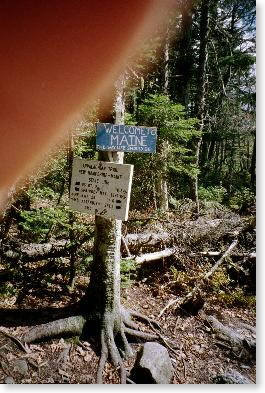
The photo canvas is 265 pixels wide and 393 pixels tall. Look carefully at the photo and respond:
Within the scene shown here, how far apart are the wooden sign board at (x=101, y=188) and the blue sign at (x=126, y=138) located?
18cm

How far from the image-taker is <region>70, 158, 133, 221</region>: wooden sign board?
314 centimetres

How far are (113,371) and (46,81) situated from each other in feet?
13.4

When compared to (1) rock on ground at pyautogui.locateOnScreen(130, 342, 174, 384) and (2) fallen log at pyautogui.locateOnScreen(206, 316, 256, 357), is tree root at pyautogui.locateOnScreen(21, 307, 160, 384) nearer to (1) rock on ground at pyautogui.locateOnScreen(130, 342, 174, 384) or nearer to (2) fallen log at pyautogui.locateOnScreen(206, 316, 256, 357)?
(1) rock on ground at pyautogui.locateOnScreen(130, 342, 174, 384)

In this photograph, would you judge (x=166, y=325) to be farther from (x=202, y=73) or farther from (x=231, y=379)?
(x=202, y=73)

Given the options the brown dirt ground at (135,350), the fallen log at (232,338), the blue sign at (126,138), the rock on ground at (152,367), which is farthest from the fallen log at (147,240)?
the blue sign at (126,138)

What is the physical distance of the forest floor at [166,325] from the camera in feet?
11.6

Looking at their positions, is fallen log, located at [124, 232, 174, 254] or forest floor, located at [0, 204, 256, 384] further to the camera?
fallen log, located at [124, 232, 174, 254]

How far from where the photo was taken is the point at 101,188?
3221mm

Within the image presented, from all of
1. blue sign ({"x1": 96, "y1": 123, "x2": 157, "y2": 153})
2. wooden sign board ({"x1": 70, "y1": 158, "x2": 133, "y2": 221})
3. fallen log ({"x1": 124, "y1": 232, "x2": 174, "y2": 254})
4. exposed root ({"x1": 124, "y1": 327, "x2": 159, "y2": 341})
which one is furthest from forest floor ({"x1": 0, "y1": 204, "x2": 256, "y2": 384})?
blue sign ({"x1": 96, "y1": 123, "x2": 157, "y2": 153})

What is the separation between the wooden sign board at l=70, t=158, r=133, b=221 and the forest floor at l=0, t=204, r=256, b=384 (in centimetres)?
171

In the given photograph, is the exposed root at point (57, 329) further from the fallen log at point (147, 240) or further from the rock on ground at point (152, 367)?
the fallen log at point (147, 240)

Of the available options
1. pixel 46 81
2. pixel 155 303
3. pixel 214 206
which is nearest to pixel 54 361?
pixel 155 303

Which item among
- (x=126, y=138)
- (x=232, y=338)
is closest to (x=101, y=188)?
(x=126, y=138)

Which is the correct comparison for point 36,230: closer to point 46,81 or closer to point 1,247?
point 1,247
